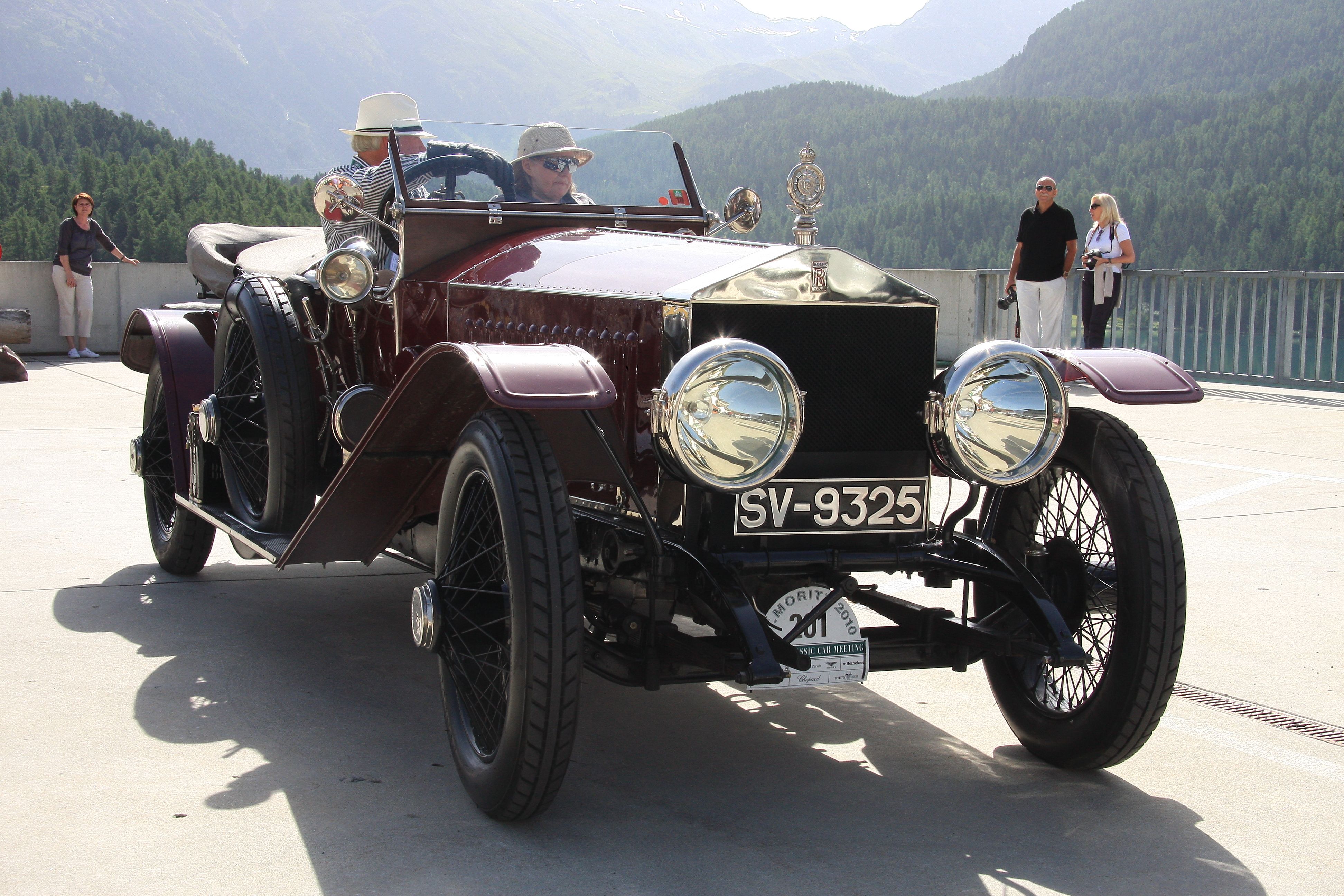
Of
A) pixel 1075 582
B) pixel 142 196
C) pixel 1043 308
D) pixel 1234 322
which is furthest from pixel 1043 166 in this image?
pixel 1075 582

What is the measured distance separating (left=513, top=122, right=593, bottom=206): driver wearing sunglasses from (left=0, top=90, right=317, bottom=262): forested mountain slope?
1835 centimetres

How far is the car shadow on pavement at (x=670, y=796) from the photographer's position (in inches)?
97.7

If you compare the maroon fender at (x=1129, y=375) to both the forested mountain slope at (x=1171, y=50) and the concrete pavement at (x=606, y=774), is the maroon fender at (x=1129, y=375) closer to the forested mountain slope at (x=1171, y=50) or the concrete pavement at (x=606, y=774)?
the concrete pavement at (x=606, y=774)

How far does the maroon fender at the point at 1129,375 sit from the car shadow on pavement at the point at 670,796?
98 cm

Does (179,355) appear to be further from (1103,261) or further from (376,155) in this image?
(1103,261)

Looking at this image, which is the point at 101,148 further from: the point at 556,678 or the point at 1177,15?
the point at 1177,15

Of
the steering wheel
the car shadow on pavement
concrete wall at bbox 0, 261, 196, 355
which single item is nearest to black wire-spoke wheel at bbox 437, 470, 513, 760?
the car shadow on pavement

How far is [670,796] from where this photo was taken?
9.53ft

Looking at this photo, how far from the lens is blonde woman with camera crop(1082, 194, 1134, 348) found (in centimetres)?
1122

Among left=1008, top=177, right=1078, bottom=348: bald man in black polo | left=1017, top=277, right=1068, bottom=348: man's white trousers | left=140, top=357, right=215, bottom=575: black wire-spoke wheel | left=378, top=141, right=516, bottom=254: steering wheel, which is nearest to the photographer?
left=378, top=141, right=516, bottom=254: steering wheel

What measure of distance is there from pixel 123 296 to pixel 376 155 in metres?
12.4

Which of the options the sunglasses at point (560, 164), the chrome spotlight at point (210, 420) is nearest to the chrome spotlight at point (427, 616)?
the chrome spotlight at point (210, 420)

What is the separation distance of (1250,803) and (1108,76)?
296 ft

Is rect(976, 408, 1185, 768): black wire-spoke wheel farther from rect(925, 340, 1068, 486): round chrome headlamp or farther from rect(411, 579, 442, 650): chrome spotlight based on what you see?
rect(411, 579, 442, 650): chrome spotlight
